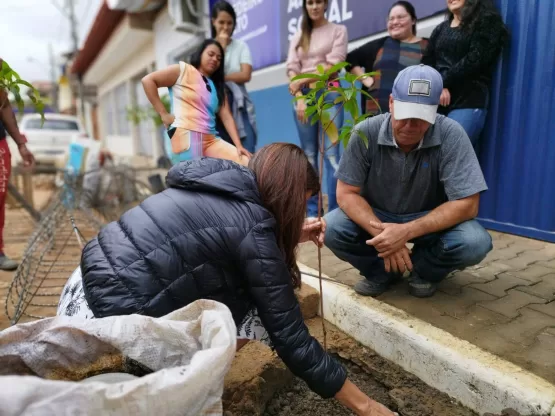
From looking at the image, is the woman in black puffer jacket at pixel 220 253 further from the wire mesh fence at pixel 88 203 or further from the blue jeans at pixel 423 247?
the wire mesh fence at pixel 88 203

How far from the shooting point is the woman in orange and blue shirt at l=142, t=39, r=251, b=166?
2965 mm

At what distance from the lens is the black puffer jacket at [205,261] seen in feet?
4.31

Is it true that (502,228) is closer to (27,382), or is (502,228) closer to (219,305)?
(219,305)

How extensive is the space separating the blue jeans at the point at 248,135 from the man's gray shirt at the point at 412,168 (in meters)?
1.64

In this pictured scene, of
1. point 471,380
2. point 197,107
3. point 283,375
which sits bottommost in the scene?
point 283,375

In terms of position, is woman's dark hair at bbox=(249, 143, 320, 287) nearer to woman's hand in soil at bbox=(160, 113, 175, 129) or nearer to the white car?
woman's hand in soil at bbox=(160, 113, 175, 129)

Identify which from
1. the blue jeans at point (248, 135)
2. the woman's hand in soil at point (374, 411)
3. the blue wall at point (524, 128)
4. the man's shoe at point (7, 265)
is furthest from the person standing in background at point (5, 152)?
the blue wall at point (524, 128)

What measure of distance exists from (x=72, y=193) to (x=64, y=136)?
6.35 m

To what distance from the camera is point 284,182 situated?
143cm

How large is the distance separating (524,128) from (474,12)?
2.75 feet

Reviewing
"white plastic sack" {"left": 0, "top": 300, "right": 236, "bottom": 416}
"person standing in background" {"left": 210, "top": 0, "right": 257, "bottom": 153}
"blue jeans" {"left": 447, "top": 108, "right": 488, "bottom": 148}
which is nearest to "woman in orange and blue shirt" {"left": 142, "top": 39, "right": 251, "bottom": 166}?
"person standing in background" {"left": 210, "top": 0, "right": 257, "bottom": 153}

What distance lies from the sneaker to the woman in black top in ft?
4.23

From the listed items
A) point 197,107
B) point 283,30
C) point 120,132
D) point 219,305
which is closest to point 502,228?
point 197,107

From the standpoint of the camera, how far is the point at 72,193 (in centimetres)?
549
